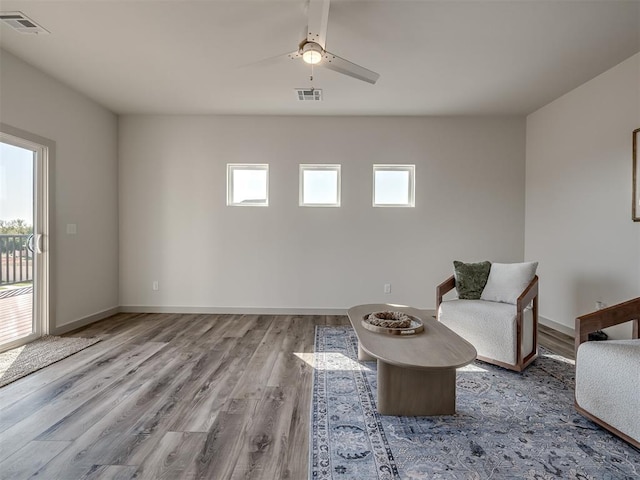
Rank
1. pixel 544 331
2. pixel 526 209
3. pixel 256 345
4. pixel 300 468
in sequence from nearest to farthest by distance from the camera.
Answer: pixel 300 468 < pixel 256 345 < pixel 544 331 < pixel 526 209

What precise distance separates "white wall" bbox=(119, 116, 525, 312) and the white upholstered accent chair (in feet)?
7.85

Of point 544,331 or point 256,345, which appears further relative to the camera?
point 544,331

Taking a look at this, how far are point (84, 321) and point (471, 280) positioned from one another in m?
4.67

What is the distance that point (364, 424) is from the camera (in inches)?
74.1

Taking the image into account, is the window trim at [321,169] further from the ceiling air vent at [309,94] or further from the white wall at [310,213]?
the ceiling air vent at [309,94]

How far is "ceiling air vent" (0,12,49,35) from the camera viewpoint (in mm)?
2363

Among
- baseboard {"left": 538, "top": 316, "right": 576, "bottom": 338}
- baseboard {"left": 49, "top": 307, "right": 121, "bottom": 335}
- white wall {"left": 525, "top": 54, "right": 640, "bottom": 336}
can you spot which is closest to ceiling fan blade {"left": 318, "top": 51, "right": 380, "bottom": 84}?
white wall {"left": 525, "top": 54, "right": 640, "bottom": 336}

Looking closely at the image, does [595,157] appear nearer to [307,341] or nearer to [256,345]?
[307,341]

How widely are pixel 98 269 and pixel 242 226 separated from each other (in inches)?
77.4

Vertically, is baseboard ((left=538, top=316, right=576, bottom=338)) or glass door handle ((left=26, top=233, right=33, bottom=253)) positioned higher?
glass door handle ((left=26, top=233, right=33, bottom=253))

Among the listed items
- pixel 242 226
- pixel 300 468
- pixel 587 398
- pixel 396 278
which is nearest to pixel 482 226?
pixel 396 278

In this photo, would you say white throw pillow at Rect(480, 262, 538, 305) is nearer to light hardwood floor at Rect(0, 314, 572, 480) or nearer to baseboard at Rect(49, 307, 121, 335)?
light hardwood floor at Rect(0, 314, 572, 480)

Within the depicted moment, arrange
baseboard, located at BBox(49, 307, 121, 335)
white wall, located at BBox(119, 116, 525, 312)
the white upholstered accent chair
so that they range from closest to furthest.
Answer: the white upholstered accent chair, baseboard, located at BBox(49, 307, 121, 335), white wall, located at BBox(119, 116, 525, 312)

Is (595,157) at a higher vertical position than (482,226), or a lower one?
higher
